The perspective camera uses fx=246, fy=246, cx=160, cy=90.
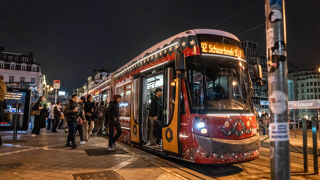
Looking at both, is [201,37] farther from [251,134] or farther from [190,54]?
[251,134]

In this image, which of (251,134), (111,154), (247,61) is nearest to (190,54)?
(247,61)

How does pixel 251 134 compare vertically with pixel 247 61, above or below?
below

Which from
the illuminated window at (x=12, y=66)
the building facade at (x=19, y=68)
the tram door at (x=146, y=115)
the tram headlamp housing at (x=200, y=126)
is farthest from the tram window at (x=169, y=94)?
the illuminated window at (x=12, y=66)

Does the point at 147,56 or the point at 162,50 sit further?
the point at 147,56

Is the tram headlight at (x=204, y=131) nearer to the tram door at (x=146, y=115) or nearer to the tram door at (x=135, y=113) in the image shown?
the tram door at (x=146, y=115)

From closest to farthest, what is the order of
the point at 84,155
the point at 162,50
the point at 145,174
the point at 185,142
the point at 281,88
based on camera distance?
the point at 281,88 → the point at 145,174 → the point at 185,142 → the point at 84,155 → the point at 162,50

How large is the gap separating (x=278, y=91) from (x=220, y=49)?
347 cm

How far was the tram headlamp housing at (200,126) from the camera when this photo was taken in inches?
220

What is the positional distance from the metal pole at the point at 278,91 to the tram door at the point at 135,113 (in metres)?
5.52

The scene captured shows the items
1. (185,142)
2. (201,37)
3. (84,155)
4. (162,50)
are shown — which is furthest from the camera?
(162,50)

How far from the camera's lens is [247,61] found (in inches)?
272

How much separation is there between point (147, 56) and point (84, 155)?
3.75 metres

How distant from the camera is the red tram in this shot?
5.58 m

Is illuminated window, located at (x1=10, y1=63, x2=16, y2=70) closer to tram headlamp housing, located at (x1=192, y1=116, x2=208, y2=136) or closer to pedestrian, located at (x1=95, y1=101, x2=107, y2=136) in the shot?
pedestrian, located at (x1=95, y1=101, x2=107, y2=136)
